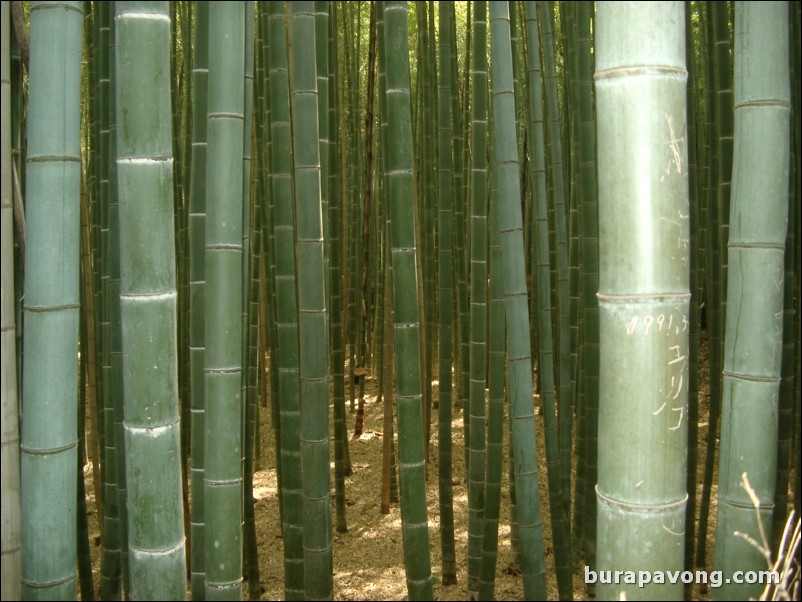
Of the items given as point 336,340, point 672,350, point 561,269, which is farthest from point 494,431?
point 672,350

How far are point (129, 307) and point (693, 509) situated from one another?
215 centimetres

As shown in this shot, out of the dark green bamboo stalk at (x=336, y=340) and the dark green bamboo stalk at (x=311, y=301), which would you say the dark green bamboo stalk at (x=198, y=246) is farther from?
the dark green bamboo stalk at (x=336, y=340)

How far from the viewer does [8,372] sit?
112 centimetres

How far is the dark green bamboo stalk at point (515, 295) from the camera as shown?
1858 millimetres

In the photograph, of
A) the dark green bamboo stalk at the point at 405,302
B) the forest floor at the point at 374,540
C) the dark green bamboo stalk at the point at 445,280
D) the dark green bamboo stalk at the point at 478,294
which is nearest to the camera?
the dark green bamboo stalk at the point at 405,302

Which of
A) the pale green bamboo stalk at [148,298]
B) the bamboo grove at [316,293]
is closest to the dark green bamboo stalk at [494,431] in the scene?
the bamboo grove at [316,293]

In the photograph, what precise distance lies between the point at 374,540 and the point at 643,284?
8.98ft

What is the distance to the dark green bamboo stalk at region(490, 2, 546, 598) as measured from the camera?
1.86 metres

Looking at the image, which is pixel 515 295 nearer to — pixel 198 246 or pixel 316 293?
pixel 316 293

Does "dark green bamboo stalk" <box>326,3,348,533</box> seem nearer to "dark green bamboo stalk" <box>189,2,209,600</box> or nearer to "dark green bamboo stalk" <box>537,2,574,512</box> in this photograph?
"dark green bamboo stalk" <box>537,2,574,512</box>

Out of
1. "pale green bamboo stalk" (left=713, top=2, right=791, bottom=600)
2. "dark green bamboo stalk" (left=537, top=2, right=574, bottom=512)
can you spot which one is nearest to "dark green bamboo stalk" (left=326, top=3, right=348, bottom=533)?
"dark green bamboo stalk" (left=537, top=2, right=574, bottom=512)

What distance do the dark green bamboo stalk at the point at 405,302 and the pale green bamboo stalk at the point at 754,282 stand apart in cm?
69

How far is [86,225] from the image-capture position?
2.72 meters

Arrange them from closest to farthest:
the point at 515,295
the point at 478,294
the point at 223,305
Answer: the point at 223,305 → the point at 515,295 → the point at 478,294
